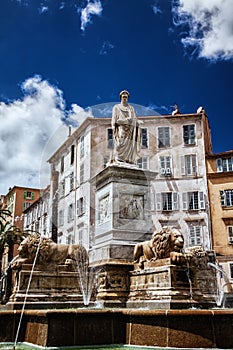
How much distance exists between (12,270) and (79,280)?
180cm

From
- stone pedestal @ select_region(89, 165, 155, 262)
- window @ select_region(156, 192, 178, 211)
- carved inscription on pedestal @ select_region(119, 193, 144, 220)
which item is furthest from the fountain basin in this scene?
window @ select_region(156, 192, 178, 211)

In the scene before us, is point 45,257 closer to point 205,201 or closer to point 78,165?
point 78,165

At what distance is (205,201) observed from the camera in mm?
40438


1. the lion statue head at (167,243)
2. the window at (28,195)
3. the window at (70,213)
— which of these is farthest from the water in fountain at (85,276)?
the window at (28,195)

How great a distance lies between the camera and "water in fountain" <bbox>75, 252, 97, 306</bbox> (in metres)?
10.9

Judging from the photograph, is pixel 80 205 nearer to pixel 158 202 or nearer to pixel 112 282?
pixel 112 282

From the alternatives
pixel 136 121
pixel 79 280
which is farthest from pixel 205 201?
pixel 79 280

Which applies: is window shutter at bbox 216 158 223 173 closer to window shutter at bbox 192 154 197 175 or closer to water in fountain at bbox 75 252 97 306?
window shutter at bbox 192 154 197 175

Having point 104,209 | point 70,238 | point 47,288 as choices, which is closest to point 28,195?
point 70,238

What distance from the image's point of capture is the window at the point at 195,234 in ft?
130

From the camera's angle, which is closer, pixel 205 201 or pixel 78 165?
pixel 78 165

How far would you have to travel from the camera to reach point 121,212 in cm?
1227

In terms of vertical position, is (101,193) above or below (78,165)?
below

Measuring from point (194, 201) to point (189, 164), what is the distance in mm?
3925
